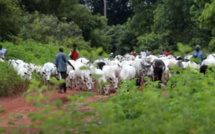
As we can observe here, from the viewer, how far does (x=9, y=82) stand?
63.9 ft

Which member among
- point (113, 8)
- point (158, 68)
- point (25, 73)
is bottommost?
point (158, 68)

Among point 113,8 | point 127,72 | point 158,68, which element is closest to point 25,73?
point 127,72


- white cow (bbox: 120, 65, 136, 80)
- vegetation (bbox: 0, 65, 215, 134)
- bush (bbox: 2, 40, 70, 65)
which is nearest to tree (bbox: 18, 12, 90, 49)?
bush (bbox: 2, 40, 70, 65)

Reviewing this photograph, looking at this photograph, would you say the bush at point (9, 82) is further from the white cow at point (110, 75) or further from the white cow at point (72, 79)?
the white cow at point (110, 75)

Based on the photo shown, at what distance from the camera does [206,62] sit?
19312 mm

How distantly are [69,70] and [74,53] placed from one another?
152 cm

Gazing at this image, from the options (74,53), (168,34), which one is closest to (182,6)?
(168,34)

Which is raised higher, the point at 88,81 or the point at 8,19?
the point at 8,19

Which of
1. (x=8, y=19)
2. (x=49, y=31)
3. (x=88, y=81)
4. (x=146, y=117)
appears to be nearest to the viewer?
(x=146, y=117)

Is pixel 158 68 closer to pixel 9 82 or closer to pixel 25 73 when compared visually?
pixel 25 73

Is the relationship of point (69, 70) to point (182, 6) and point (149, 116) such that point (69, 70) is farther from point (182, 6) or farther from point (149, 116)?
point (182, 6)

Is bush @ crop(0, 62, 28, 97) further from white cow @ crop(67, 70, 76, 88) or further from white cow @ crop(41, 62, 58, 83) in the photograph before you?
white cow @ crop(67, 70, 76, 88)

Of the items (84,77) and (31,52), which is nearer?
(84,77)

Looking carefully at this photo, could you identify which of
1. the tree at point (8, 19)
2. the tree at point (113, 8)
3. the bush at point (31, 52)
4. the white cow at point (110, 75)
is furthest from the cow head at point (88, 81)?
the tree at point (113, 8)
